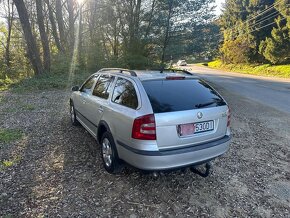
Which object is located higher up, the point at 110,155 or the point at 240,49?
the point at 240,49

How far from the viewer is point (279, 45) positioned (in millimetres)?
26672

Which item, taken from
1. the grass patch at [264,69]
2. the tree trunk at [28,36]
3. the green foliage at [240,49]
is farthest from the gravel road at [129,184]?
the green foliage at [240,49]

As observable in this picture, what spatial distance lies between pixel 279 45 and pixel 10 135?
1121 inches

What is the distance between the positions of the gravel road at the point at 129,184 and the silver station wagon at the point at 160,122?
450mm

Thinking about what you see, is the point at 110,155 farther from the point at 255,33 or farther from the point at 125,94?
the point at 255,33

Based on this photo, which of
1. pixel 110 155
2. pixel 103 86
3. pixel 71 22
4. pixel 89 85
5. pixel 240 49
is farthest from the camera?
pixel 240 49

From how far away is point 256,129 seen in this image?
653 centimetres

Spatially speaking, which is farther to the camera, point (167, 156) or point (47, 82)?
point (47, 82)

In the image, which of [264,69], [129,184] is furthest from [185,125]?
[264,69]

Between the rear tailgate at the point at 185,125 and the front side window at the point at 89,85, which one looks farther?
the front side window at the point at 89,85

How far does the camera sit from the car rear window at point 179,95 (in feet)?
10.7

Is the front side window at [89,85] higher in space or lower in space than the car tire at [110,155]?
higher

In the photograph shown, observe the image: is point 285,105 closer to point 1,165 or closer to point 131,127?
point 131,127

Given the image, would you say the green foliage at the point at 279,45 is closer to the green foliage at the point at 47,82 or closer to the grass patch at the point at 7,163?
the green foliage at the point at 47,82
